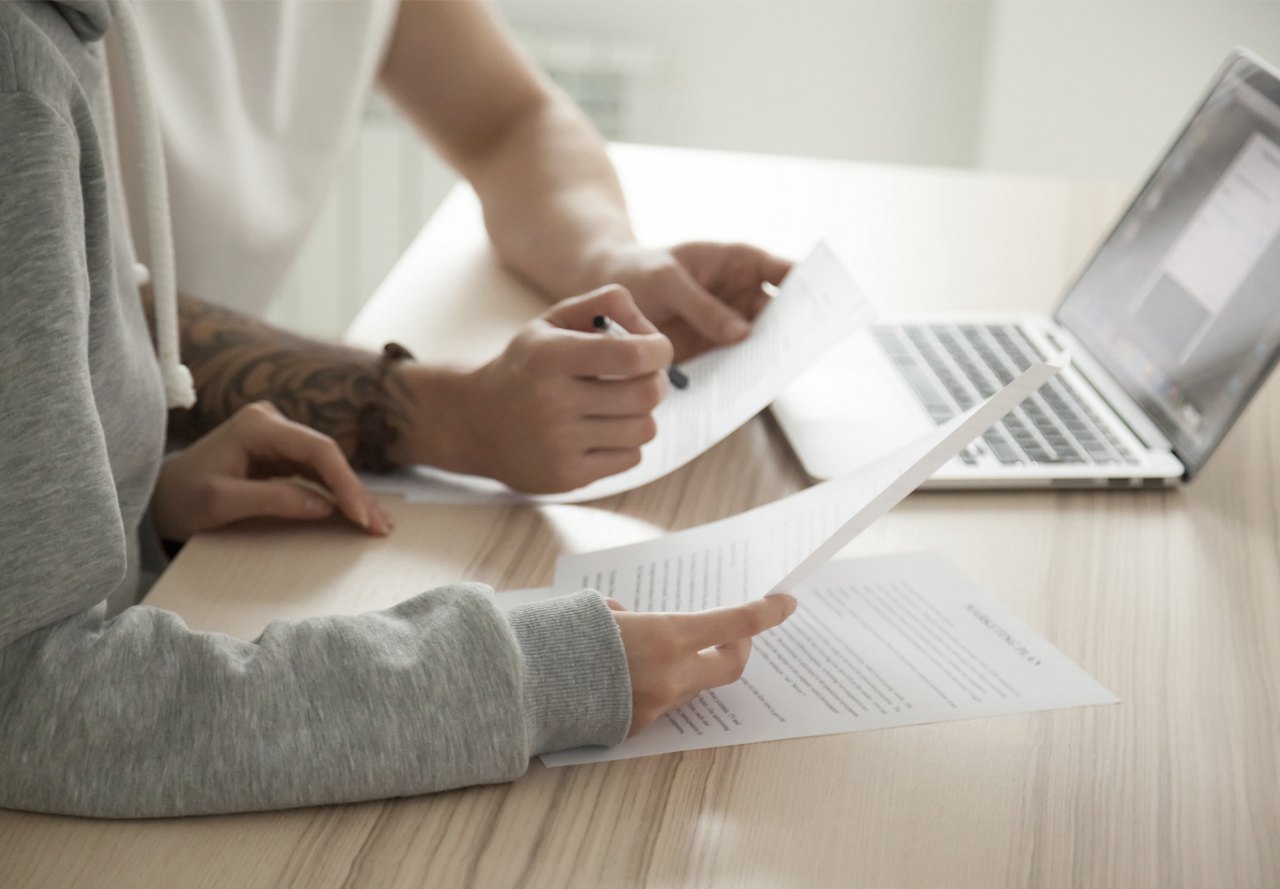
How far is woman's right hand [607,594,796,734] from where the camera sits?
2.09 feet

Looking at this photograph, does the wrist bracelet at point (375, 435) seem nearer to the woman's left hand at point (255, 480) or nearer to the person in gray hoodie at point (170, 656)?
A: the woman's left hand at point (255, 480)

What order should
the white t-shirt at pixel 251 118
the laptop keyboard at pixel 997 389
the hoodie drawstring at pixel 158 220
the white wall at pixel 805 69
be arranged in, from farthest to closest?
the white wall at pixel 805 69 < the white t-shirt at pixel 251 118 < the laptop keyboard at pixel 997 389 < the hoodie drawstring at pixel 158 220

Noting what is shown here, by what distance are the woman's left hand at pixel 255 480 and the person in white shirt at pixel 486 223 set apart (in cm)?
7

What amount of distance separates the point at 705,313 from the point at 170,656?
20.3 inches

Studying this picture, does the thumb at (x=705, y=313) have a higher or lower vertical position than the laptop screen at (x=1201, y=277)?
lower

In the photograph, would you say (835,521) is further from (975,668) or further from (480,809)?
(480,809)

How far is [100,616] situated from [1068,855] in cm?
46

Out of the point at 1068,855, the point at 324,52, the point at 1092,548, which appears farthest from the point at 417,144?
the point at 1068,855

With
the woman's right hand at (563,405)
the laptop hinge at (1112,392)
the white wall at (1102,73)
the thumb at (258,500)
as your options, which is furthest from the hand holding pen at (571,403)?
the white wall at (1102,73)

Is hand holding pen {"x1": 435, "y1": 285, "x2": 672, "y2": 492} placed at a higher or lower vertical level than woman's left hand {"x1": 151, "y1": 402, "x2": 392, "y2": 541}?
higher

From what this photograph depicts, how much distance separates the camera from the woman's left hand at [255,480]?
0.82 meters

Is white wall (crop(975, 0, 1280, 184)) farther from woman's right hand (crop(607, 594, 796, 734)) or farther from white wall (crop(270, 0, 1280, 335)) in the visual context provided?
woman's right hand (crop(607, 594, 796, 734))

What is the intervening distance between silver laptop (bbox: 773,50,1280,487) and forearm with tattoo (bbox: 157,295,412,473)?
0.30 m

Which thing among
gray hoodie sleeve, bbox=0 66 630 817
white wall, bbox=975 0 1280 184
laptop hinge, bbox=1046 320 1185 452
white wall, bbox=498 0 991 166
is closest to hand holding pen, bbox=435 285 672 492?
gray hoodie sleeve, bbox=0 66 630 817
